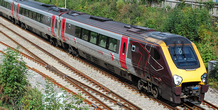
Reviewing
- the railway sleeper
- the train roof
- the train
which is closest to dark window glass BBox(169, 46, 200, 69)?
the train

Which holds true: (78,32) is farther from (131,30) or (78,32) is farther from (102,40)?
(131,30)

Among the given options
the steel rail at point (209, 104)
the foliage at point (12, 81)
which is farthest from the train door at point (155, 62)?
the foliage at point (12, 81)

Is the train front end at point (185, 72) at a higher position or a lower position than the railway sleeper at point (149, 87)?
higher

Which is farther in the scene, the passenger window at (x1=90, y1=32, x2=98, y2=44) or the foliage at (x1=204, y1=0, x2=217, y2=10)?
the foliage at (x1=204, y1=0, x2=217, y2=10)

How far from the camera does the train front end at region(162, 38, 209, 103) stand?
10652 mm

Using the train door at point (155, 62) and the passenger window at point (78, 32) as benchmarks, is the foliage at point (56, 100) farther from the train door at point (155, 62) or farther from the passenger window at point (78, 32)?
the passenger window at point (78, 32)

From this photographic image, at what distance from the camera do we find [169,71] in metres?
10.7

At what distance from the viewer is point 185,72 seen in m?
10.8

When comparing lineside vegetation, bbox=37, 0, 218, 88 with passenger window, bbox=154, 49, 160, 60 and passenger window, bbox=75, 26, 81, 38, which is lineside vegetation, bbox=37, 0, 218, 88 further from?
passenger window, bbox=75, 26, 81, 38

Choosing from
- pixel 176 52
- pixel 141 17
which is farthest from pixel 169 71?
pixel 141 17

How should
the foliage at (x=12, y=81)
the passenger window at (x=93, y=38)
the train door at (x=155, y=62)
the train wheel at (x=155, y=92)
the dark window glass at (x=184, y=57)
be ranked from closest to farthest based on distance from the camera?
the foliage at (x=12, y=81) → the dark window glass at (x=184, y=57) → the train door at (x=155, y=62) → the train wheel at (x=155, y=92) → the passenger window at (x=93, y=38)

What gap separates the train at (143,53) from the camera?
1089cm

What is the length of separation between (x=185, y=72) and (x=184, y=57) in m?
0.79

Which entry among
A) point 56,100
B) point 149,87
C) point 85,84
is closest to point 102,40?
point 85,84
